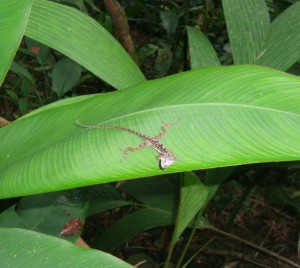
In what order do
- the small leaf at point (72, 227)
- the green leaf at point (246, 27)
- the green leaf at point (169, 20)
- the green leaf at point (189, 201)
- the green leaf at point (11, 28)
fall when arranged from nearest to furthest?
1. the green leaf at point (11, 28)
2. the small leaf at point (72, 227)
3. the green leaf at point (189, 201)
4. the green leaf at point (246, 27)
5. the green leaf at point (169, 20)

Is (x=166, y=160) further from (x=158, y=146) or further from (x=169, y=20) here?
(x=169, y=20)

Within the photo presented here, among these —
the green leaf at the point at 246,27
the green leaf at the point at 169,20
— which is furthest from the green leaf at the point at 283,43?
the green leaf at the point at 169,20

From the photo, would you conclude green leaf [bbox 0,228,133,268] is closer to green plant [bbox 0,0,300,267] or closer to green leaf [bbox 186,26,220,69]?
green plant [bbox 0,0,300,267]

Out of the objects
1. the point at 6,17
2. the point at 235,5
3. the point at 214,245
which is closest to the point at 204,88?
the point at 6,17

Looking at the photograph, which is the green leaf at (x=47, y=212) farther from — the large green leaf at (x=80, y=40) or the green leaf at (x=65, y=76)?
the green leaf at (x=65, y=76)

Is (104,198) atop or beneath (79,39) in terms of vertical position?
beneath

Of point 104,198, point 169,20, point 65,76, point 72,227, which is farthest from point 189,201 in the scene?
point 169,20

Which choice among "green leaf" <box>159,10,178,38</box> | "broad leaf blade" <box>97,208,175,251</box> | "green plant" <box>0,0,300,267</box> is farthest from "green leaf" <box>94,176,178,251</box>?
"green leaf" <box>159,10,178,38</box>
